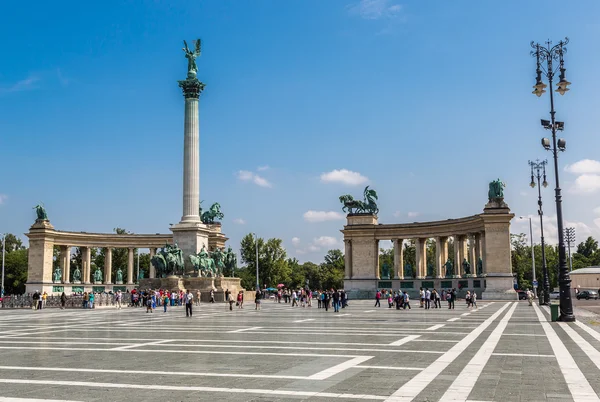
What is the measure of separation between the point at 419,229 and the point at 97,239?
50.1 metres

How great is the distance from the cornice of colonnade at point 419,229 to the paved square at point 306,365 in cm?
5746

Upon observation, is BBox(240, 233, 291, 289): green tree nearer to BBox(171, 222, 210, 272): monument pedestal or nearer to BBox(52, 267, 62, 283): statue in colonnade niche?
BBox(52, 267, 62, 283): statue in colonnade niche

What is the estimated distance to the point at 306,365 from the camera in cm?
1588

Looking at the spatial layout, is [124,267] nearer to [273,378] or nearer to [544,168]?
[544,168]

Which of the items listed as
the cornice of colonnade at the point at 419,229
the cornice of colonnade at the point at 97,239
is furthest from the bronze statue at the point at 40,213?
the cornice of colonnade at the point at 419,229

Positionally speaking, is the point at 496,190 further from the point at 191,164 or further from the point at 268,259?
the point at 268,259

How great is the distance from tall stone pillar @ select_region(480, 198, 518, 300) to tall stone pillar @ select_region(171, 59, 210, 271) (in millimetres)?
35533

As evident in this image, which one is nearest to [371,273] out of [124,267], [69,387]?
[124,267]

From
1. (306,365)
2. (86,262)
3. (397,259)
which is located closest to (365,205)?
(397,259)

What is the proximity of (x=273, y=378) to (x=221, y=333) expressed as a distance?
13.3 m

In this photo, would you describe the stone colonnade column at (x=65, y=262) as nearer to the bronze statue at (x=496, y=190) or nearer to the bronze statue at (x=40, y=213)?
the bronze statue at (x=40, y=213)

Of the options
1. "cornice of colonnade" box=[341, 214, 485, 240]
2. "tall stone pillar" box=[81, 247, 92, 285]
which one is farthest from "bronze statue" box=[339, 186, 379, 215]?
"tall stone pillar" box=[81, 247, 92, 285]

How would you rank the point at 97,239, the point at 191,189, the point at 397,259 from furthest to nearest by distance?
1. the point at 97,239
2. the point at 397,259
3. the point at 191,189

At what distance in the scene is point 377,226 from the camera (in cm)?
9475
